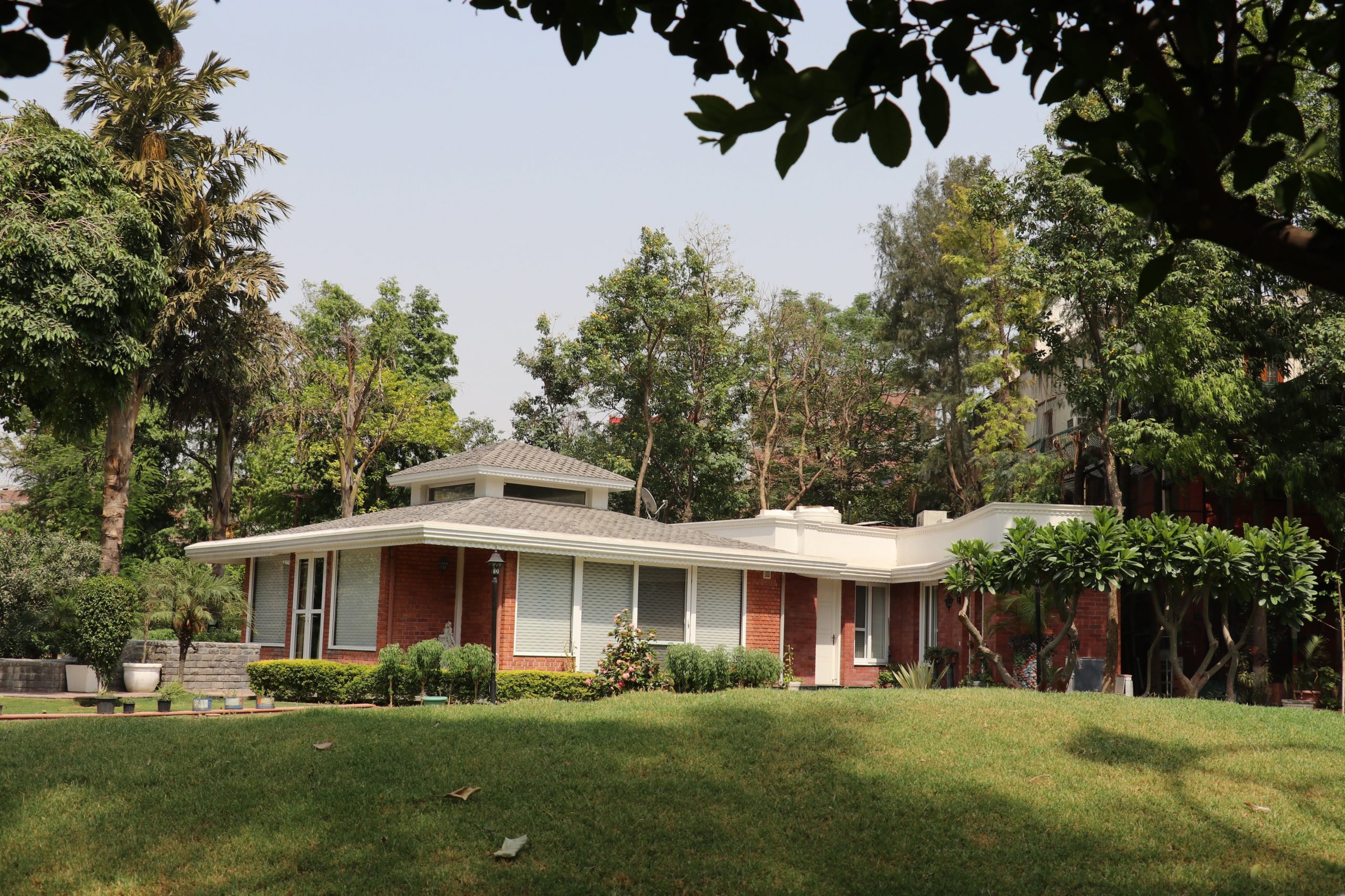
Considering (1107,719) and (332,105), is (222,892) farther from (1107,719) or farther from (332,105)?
(1107,719)

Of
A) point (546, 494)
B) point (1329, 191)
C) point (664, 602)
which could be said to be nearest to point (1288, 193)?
point (1329, 191)

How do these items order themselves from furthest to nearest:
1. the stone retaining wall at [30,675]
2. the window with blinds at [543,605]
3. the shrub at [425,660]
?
the stone retaining wall at [30,675] < the window with blinds at [543,605] < the shrub at [425,660]

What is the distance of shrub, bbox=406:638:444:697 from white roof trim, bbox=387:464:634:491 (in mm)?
6359

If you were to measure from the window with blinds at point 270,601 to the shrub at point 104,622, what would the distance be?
7.66ft

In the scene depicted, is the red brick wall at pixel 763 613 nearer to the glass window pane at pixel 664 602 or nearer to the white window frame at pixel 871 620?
the glass window pane at pixel 664 602

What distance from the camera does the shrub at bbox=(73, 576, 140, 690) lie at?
22.1 m

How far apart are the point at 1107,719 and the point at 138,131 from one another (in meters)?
24.9

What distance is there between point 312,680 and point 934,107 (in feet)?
58.4

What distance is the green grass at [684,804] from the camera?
7.75 m

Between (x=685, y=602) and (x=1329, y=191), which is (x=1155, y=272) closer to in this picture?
(x=1329, y=191)

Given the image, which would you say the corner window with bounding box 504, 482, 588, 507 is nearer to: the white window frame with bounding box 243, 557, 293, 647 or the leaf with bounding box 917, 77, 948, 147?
the white window frame with bounding box 243, 557, 293, 647

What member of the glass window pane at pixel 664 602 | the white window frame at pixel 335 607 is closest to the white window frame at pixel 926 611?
the glass window pane at pixel 664 602

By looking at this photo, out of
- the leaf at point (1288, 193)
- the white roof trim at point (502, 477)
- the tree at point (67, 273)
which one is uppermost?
the tree at point (67, 273)

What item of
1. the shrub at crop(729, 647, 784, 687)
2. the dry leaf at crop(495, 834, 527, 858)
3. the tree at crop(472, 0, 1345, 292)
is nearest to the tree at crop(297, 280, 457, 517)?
the shrub at crop(729, 647, 784, 687)
